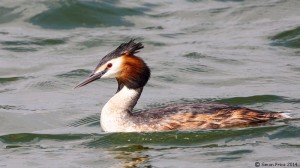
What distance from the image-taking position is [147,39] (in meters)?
19.5

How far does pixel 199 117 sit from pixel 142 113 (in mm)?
696

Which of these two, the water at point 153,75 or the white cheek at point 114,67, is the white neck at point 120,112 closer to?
the water at point 153,75

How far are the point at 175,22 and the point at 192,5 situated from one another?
1.39 metres

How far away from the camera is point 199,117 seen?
1198 cm

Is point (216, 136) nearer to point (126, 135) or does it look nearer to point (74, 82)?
point (126, 135)

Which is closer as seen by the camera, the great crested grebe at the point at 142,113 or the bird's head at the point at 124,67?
the great crested grebe at the point at 142,113

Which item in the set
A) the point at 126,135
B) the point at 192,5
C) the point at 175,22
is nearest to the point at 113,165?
the point at 126,135

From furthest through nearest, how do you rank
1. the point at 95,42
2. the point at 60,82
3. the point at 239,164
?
the point at 95,42 < the point at 60,82 < the point at 239,164

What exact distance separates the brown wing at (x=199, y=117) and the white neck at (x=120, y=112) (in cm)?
20

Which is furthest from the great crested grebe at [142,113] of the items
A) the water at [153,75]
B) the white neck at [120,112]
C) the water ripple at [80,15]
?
the water ripple at [80,15]

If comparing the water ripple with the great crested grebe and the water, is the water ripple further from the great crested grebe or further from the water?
the great crested grebe

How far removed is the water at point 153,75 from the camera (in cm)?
1152

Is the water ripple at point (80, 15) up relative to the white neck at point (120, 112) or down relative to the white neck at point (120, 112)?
up

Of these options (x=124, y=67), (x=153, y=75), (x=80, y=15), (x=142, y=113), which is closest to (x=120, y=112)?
(x=142, y=113)
